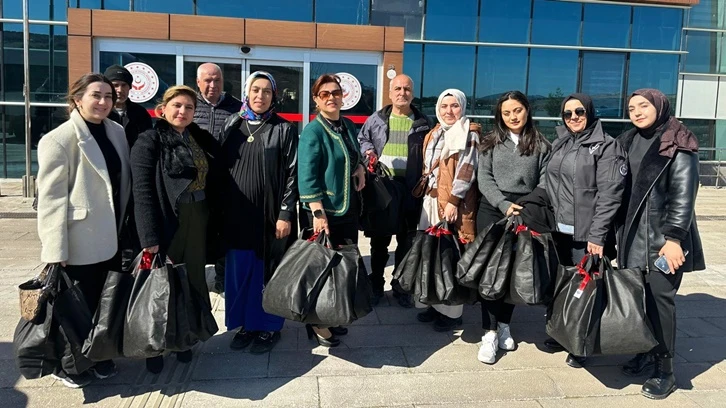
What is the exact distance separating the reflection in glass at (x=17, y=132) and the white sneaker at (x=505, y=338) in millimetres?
12435

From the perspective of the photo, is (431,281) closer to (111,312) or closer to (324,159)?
(324,159)

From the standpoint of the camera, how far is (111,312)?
2.87 m

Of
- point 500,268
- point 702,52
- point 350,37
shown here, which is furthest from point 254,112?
point 702,52

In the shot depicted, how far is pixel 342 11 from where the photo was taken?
1198 centimetres

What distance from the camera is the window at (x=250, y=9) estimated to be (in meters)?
11.6

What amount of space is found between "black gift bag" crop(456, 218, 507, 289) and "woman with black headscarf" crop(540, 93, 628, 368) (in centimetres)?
44

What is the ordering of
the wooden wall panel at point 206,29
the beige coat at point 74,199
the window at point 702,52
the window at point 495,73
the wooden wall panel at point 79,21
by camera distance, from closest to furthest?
the beige coat at point 74,199
the wooden wall panel at point 79,21
the wooden wall panel at point 206,29
the window at point 495,73
the window at point 702,52

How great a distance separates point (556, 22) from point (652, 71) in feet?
10.6

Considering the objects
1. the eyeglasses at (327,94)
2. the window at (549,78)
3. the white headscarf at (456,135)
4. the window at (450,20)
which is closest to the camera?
the eyeglasses at (327,94)

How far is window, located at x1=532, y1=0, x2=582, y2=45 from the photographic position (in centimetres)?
1328

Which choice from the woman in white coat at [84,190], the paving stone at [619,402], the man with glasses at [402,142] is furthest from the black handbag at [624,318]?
the woman in white coat at [84,190]

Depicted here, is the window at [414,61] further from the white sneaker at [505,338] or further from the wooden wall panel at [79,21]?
the white sneaker at [505,338]

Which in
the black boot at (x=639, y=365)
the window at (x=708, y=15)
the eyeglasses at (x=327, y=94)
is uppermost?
the window at (x=708, y=15)

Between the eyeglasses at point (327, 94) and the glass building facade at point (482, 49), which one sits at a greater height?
the glass building facade at point (482, 49)
